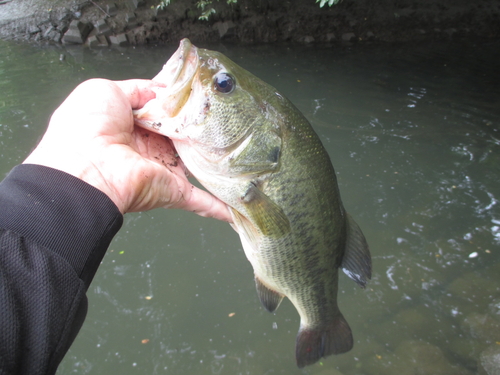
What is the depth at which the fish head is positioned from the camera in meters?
1.64

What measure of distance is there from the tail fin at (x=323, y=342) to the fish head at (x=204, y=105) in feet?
4.61

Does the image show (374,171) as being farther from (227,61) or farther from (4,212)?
(4,212)

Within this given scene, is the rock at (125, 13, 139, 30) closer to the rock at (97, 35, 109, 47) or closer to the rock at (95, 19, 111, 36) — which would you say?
the rock at (95, 19, 111, 36)

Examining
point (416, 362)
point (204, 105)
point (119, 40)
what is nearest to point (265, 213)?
point (204, 105)

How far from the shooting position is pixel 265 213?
1795mm

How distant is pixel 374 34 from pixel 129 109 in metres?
11.3

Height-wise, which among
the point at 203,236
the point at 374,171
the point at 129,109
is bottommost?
the point at 203,236

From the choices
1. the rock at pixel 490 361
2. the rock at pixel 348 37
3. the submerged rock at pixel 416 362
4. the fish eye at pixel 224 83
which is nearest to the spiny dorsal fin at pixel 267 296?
the fish eye at pixel 224 83

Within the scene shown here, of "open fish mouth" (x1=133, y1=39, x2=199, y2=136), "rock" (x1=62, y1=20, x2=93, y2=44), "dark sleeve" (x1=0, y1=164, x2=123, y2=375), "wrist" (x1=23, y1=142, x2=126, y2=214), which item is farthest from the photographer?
"rock" (x1=62, y1=20, x2=93, y2=44)

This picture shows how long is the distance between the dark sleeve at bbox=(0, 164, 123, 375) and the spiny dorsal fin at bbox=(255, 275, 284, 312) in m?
1.17

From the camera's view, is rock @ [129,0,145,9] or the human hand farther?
rock @ [129,0,145,9]

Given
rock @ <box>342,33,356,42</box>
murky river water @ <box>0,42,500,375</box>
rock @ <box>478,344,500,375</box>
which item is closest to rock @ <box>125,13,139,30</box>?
murky river water @ <box>0,42,500,375</box>

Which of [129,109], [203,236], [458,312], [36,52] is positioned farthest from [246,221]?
[36,52]

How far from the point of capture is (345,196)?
4539 mm
